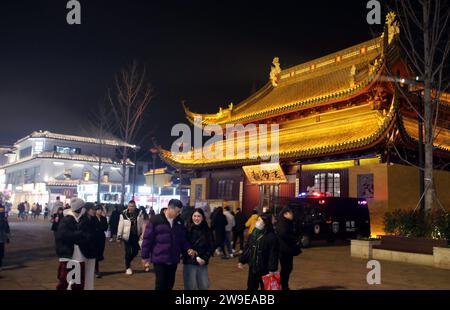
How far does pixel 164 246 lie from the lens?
581 cm

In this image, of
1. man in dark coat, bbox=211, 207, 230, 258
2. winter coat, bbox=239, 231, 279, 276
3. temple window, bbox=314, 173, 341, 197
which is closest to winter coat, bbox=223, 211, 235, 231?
man in dark coat, bbox=211, 207, 230, 258

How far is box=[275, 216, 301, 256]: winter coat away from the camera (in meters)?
7.27

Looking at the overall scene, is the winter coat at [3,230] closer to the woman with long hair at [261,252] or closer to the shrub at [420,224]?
the woman with long hair at [261,252]

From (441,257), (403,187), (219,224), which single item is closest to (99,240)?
(219,224)

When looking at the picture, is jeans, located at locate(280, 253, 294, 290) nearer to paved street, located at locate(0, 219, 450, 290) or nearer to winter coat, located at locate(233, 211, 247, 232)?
paved street, located at locate(0, 219, 450, 290)

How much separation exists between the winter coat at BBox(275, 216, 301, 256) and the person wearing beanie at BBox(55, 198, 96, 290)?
3117 mm

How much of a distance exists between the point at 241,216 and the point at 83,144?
47.8m

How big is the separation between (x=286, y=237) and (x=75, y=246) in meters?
3.46

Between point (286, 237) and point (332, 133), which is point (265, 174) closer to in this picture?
point (332, 133)

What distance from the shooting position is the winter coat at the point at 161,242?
5.79 m

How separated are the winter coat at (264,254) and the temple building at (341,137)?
32.1 ft

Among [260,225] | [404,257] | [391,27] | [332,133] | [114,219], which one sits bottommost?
[404,257]

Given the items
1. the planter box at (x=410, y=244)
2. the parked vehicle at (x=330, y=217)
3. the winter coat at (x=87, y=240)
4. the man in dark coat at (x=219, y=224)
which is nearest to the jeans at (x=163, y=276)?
the winter coat at (x=87, y=240)
